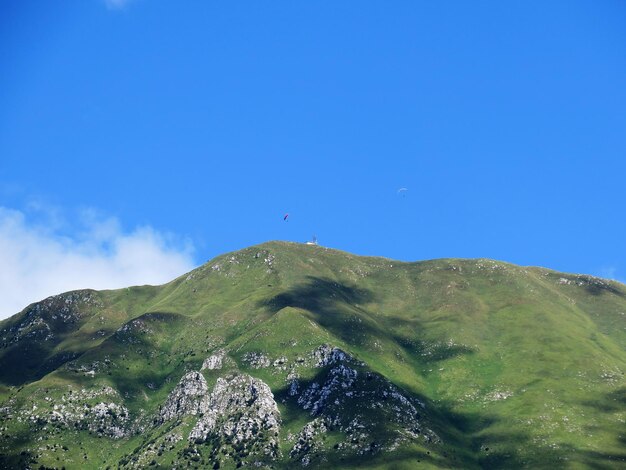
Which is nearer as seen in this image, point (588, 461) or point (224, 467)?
point (588, 461)

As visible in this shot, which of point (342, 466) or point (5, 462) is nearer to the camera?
point (342, 466)

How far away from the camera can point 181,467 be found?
19875 cm

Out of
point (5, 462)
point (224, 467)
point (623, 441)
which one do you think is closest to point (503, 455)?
point (623, 441)

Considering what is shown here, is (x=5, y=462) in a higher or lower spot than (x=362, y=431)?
lower

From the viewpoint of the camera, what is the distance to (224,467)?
197000mm

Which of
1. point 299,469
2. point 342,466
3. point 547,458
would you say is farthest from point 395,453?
point 547,458

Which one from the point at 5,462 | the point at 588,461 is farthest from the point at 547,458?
the point at 5,462

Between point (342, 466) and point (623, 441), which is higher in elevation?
point (623, 441)

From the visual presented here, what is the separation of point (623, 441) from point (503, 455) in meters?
37.1

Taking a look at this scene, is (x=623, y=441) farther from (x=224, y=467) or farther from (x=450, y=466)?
(x=224, y=467)

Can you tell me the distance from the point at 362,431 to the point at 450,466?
2928cm

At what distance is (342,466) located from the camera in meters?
186

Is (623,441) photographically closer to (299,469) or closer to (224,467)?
(299,469)

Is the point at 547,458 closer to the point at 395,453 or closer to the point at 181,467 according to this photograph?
the point at 395,453
